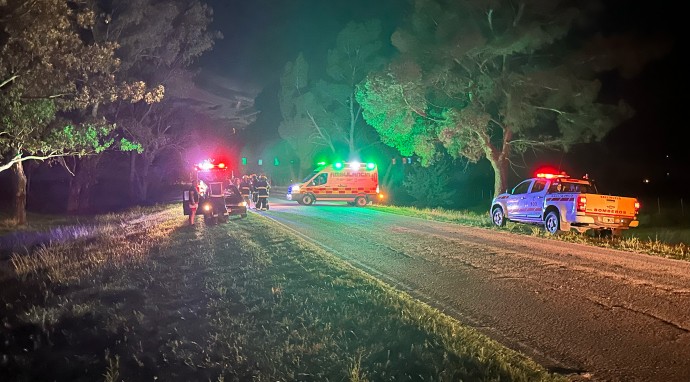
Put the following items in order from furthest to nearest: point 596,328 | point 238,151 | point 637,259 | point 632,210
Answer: point 238,151
point 632,210
point 637,259
point 596,328

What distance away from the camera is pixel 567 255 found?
11969 millimetres

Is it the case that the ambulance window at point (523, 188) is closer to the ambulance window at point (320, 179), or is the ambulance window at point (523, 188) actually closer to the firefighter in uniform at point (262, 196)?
the firefighter in uniform at point (262, 196)

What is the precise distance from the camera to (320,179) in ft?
103

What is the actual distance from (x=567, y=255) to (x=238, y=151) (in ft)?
246

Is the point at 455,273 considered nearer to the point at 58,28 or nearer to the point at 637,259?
the point at 637,259

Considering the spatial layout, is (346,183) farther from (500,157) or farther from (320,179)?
(500,157)

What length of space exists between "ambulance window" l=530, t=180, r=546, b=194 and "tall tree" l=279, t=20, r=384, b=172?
2386 cm

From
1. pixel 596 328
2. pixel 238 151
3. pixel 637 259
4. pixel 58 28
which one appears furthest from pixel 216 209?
pixel 238 151

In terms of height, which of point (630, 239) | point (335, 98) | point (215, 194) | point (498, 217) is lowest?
point (630, 239)

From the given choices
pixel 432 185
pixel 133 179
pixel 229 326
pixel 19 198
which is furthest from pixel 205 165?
pixel 133 179

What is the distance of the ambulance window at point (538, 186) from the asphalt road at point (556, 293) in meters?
2.76

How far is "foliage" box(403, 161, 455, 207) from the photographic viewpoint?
36125 mm

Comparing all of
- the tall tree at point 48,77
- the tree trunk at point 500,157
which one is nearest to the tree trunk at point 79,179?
the tall tree at point 48,77

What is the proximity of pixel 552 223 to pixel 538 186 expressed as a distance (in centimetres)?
181
